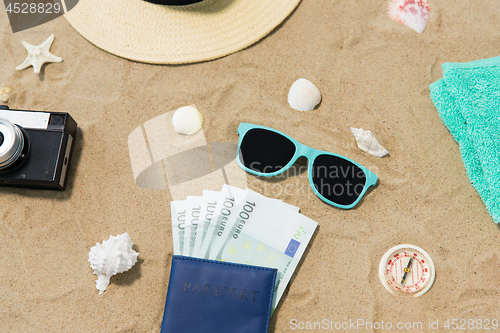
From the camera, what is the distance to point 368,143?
45.2 inches

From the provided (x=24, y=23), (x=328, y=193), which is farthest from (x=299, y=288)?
(x=24, y=23)

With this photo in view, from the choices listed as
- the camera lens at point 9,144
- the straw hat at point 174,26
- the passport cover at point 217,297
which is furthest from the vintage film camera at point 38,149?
the passport cover at point 217,297

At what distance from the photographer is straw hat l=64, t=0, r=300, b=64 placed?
111 centimetres

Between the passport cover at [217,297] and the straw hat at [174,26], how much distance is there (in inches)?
27.6

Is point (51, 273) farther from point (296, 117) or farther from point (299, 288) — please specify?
point (296, 117)

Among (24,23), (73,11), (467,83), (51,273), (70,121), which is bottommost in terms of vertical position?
(51,273)

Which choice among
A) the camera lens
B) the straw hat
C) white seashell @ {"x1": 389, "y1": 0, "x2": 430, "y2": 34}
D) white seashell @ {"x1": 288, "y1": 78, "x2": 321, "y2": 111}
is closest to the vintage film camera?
the camera lens

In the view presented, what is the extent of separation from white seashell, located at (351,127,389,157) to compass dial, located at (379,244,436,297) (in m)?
0.32

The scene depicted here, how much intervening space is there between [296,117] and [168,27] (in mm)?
529

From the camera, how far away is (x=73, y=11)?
1.19 meters

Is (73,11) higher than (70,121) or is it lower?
higher

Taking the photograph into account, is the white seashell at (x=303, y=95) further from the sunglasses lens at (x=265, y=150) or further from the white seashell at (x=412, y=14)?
the white seashell at (x=412, y=14)

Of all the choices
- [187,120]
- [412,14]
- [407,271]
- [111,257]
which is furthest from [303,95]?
[111,257]

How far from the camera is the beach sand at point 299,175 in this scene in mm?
1099
